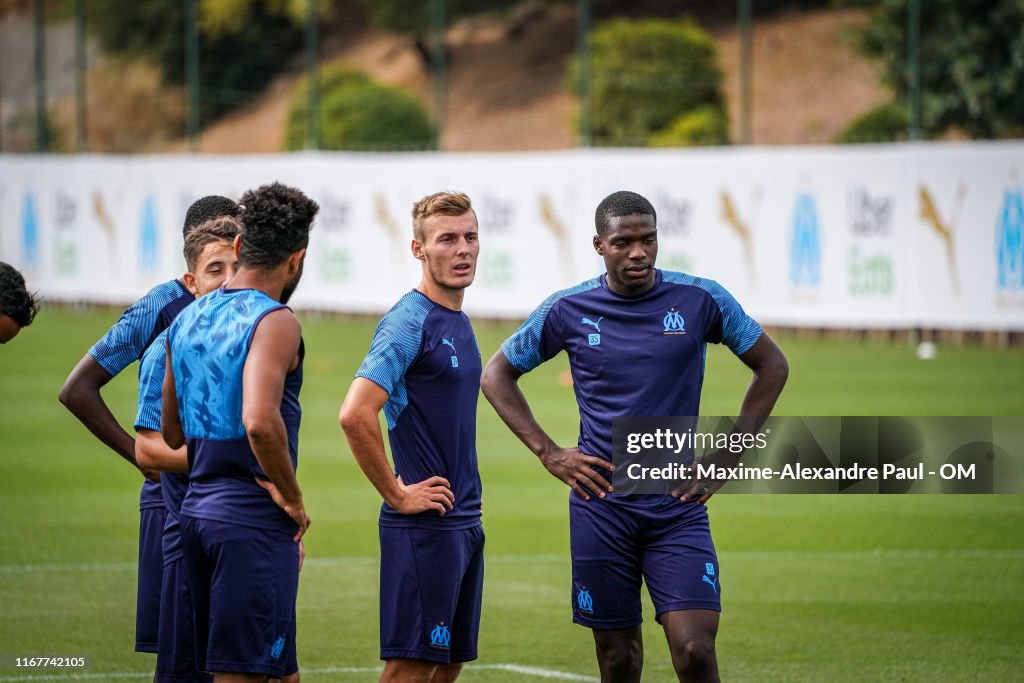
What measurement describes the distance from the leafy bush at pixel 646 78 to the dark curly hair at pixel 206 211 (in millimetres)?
29405

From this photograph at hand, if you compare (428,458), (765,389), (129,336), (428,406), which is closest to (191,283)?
(129,336)

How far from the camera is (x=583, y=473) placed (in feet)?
23.0

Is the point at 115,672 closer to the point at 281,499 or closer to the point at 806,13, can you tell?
the point at 281,499

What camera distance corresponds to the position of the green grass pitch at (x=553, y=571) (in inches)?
353

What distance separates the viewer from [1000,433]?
16.4 m

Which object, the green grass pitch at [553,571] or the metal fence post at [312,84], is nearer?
the green grass pitch at [553,571]

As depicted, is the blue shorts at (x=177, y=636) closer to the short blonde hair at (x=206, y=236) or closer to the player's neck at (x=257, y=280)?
the player's neck at (x=257, y=280)

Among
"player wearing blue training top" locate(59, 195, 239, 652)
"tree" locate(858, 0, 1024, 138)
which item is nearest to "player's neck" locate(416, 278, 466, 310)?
"player wearing blue training top" locate(59, 195, 239, 652)

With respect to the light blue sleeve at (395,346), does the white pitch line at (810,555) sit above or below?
below

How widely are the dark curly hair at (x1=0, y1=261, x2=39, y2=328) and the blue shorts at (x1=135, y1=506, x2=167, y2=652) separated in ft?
3.26

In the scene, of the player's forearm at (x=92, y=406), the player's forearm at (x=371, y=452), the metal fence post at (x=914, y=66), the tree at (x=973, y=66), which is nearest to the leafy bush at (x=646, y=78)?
the tree at (x=973, y=66)

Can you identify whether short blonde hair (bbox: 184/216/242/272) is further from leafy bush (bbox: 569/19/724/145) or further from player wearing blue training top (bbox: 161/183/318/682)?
leafy bush (bbox: 569/19/724/145)

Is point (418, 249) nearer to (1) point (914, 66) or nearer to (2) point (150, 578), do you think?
(2) point (150, 578)

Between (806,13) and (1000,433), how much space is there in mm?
30558
